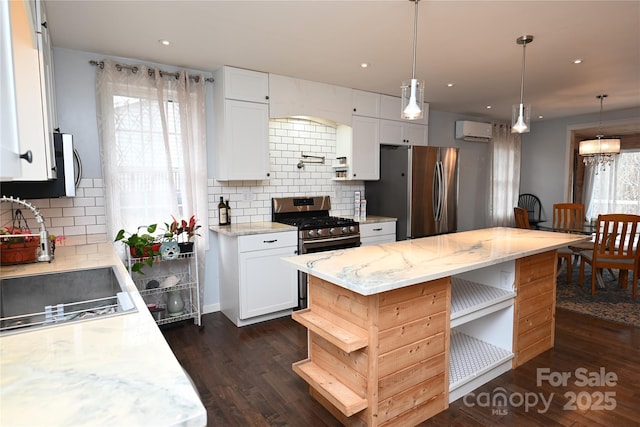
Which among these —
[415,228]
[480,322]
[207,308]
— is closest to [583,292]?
[415,228]

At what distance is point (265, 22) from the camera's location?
8.18 feet

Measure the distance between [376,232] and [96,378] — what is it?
11.6ft

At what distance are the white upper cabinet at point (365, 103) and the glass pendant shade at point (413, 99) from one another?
6.57 ft

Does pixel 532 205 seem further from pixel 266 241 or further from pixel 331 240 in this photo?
pixel 266 241

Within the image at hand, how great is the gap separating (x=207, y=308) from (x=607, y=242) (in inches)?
182

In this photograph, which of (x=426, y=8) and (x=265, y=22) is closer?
(x=426, y=8)

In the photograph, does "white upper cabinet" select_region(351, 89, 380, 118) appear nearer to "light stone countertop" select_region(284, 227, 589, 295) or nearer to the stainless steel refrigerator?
the stainless steel refrigerator

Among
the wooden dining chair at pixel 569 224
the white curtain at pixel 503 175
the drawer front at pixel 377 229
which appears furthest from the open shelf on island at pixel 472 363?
the white curtain at pixel 503 175

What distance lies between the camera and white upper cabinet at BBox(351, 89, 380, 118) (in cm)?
423

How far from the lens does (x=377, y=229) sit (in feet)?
13.7

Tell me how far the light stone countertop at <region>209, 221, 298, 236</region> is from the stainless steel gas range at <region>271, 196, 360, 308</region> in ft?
0.44

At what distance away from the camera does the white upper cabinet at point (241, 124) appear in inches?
134

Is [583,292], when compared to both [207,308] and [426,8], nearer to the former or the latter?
[426,8]

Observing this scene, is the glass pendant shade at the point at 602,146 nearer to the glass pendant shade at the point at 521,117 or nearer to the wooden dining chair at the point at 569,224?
the wooden dining chair at the point at 569,224
